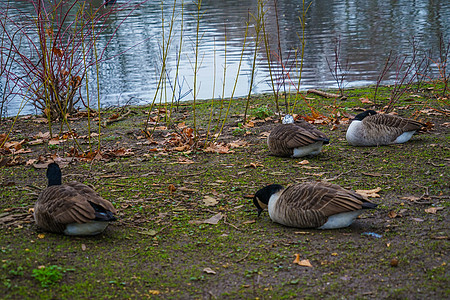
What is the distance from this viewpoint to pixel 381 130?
7176 mm

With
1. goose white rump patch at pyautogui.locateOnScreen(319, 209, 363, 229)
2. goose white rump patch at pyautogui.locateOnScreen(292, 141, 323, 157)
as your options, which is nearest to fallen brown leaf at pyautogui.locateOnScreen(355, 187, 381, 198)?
goose white rump patch at pyautogui.locateOnScreen(319, 209, 363, 229)

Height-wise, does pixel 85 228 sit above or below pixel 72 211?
below

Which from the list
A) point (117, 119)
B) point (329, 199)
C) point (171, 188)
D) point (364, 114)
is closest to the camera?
point (329, 199)

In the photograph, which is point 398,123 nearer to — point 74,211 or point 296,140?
point 296,140

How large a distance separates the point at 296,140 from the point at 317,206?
7.43 ft

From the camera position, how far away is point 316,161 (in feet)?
22.4

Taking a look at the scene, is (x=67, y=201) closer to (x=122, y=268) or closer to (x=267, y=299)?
(x=122, y=268)

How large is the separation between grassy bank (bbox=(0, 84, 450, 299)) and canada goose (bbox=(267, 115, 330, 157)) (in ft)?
0.49

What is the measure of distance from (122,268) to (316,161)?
3685 mm

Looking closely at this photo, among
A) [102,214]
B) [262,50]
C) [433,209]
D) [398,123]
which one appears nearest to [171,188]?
[102,214]

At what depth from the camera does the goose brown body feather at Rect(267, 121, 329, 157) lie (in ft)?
22.0

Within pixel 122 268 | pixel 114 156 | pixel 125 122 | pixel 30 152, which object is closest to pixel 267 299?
pixel 122 268

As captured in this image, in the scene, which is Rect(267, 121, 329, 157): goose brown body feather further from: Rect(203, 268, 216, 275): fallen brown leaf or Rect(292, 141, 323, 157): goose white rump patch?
Rect(203, 268, 216, 275): fallen brown leaf

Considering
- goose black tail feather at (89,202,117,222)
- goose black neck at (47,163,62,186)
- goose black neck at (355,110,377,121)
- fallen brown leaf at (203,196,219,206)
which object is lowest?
fallen brown leaf at (203,196,219,206)
